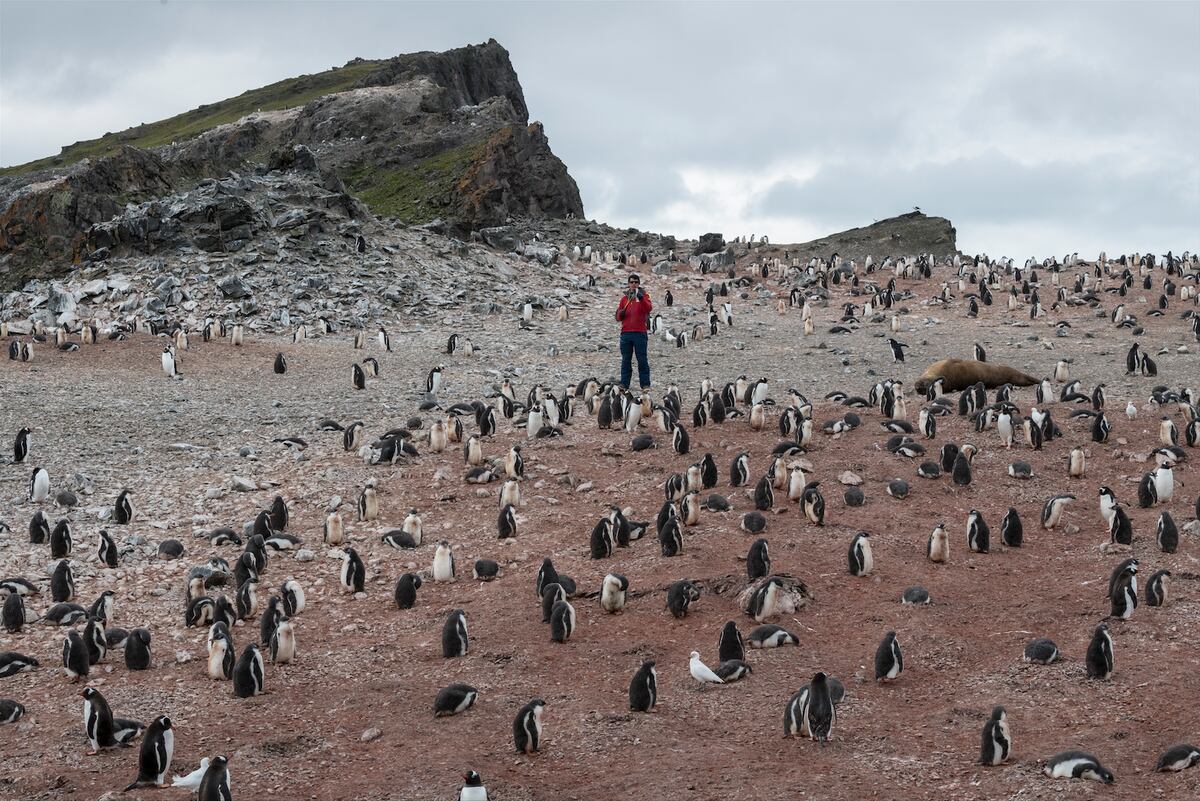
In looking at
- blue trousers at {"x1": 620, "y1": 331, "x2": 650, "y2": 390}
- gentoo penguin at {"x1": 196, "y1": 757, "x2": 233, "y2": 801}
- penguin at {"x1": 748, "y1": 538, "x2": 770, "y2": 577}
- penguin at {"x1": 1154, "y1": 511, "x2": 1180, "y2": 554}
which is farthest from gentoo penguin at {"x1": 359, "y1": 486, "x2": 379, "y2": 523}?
penguin at {"x1": 1154, "y1": 511, "x2": 1180, "y2": 554}

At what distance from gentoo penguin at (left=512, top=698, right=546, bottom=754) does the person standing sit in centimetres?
1195

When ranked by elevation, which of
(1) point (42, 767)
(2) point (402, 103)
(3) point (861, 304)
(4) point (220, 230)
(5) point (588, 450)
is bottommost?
(1) point (42, 767)

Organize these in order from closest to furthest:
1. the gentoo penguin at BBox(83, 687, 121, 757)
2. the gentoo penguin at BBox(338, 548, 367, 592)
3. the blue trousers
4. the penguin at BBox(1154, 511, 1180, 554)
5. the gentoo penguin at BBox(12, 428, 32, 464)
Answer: the gentoo penguin at BBox(83, 687, 121, 757) < the penguin at BBox(1154, 511, 1180, 554) < the gentoo penguin at BBox(338, 548, 367, 592) < the gentoo penguin at BBox(12, 428, 32, 464) < the blue trousers

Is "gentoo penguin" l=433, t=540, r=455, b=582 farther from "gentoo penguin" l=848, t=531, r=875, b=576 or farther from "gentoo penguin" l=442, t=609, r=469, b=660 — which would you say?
"gentoo penguin" l=848, t=531, r=875, b=576

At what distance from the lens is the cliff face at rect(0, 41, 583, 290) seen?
32.8 meters

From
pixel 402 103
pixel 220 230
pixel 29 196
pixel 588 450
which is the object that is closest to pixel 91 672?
pixel 588 450

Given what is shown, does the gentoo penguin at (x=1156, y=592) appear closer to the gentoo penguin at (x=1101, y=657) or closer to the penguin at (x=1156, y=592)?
the penguin at (x=1156, y=592)

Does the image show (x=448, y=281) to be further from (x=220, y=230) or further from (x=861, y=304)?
(x=861, y=304)

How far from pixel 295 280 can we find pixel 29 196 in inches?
349

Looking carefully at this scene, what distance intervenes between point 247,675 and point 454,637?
5.86 feet

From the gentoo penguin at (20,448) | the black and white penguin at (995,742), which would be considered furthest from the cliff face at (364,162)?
the black and white penguin at (995,742)

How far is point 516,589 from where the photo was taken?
487 inches

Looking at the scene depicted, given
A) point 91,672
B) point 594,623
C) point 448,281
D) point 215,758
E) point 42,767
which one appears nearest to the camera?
point 215,758

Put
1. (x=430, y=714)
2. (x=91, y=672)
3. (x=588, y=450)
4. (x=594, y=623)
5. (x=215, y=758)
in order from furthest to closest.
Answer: (x=588, y=450) < (x=594, y=623) < (x=91, y=672) < (x=430, y=714) < (x=215, y=758)
